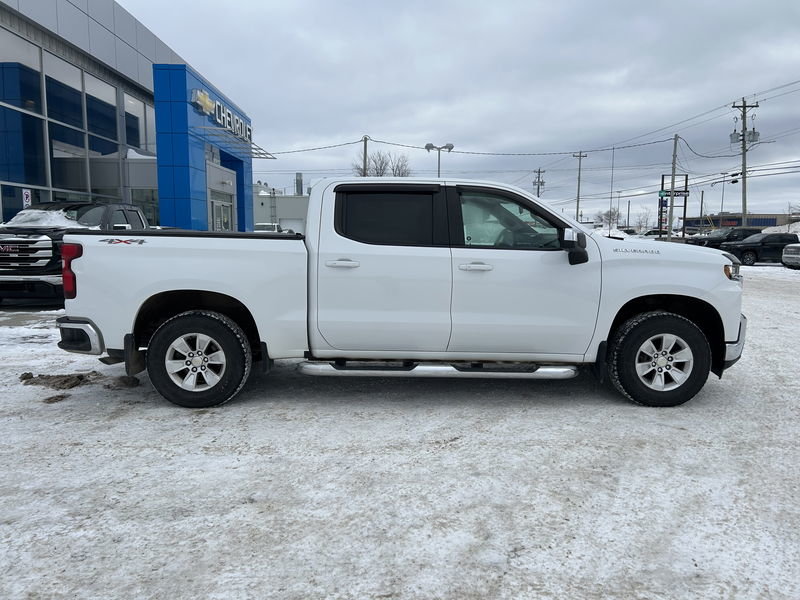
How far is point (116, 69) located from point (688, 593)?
2523cm

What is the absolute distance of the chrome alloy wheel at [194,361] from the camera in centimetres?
471

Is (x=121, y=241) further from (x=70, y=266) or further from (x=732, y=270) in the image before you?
(x=732, y=270)

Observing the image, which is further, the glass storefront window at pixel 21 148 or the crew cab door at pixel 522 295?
the glass storefront window at pixel 21 148

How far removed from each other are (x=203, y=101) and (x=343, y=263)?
712 inches

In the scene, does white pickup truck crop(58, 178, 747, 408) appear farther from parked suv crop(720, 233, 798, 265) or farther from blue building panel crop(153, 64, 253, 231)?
parked suv crop(720, 233, 798, 265)

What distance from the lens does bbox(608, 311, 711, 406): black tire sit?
476 cm

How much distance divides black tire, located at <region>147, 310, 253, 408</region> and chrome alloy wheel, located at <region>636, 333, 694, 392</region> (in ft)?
10.9

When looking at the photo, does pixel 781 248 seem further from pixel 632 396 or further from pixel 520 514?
pixel 520 514

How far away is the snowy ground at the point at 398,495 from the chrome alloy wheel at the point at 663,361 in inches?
10.9

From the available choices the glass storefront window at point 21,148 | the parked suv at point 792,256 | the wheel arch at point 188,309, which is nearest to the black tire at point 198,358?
the wheel arch at point 188,309

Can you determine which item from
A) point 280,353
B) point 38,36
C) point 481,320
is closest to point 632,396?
point 481,320

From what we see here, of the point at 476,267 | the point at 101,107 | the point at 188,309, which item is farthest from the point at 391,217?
the point at 101,107

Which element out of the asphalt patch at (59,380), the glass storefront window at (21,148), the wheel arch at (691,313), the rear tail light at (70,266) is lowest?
the asphalt patch at (59,380)

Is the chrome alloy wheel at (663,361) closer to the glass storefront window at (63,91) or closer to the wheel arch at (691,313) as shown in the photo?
the wheel arch at (691,313)
